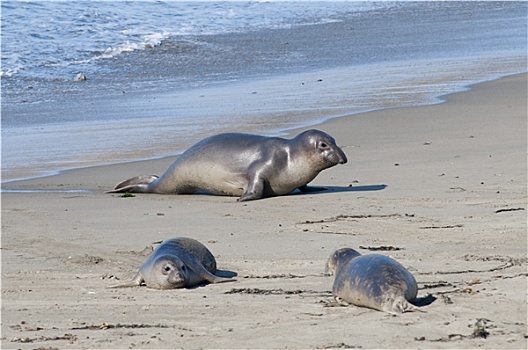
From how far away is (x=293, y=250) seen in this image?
615 cm

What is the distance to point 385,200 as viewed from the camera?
7656 millimetres

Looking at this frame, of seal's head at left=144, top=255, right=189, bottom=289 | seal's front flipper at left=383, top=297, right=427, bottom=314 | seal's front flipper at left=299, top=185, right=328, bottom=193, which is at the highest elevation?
seal's front flipper at left=383, top=297, right=427, bottom=314

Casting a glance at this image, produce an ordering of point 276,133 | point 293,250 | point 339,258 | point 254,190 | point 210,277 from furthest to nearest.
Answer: point 276,133 < point 254,190 < point 293,250 < point 210,277 < point 339,258

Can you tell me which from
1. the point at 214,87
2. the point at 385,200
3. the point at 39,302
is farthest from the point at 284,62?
the point at 39,302

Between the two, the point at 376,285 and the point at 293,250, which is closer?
the point at 376,285

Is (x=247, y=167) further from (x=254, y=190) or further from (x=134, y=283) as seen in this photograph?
(x=134, y=283)

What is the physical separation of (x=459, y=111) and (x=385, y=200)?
16.2ft

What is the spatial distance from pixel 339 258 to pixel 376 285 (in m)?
0.65

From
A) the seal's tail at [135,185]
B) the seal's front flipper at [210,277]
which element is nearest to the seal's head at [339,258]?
the seal's front flipper at [210,277]

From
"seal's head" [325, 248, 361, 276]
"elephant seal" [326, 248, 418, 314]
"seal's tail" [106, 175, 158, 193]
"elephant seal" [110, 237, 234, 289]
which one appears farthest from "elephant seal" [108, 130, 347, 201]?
"elephant seal" [326, 248, 418, 314]

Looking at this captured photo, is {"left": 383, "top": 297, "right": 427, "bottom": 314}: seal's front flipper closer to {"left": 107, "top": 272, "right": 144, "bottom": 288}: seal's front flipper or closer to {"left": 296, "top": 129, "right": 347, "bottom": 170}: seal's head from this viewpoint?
{"left": 107, "top": 272, "right": 144, "bottom": 288}: seal's front flipper

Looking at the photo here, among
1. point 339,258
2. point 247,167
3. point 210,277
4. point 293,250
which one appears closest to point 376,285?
point 339,258

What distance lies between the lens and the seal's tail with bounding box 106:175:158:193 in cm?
880

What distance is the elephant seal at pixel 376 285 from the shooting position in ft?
14.7
